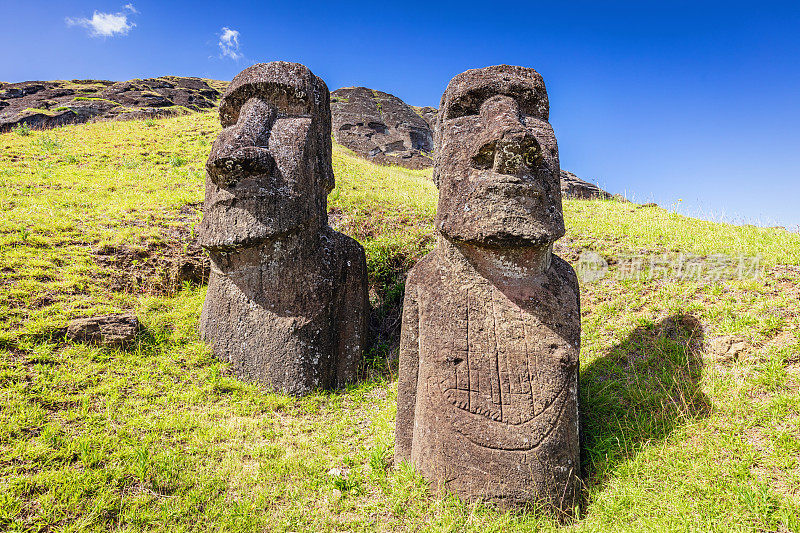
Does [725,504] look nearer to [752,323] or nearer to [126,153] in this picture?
[752,323]

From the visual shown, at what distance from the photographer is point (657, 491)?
332 centimetres

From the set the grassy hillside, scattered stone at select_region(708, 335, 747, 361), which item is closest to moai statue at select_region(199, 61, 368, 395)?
the grassy hillside

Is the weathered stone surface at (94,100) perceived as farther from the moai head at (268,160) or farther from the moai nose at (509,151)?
the moai nose at (509,151)

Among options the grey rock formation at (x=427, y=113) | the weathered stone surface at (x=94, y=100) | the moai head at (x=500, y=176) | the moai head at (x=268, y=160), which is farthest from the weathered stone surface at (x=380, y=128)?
the moai head at (x=500, y=176)

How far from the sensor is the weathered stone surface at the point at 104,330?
16.7ft

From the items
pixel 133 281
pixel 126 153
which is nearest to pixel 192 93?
pixel 126 153

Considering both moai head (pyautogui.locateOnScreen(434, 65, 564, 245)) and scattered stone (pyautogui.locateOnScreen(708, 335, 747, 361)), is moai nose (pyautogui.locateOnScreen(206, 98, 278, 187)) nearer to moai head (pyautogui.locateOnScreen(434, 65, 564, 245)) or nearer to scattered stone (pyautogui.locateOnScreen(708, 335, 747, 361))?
moai head (pyautogui.locateOnScreen(434, 65, 564, 245))

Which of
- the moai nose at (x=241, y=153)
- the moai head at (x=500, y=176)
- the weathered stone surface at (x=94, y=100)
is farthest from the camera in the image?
the weathered stone surface at (x=94, y=100)

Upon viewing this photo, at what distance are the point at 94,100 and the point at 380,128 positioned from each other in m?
16.9

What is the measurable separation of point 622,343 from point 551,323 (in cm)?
209

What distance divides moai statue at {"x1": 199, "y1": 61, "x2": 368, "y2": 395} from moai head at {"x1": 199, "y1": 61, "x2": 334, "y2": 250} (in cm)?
1

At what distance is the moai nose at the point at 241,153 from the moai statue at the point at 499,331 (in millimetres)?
2189

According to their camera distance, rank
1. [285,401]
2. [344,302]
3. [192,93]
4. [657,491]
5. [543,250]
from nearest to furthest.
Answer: [657,491] → [543,250] → [285,401] → [344,302] → [192,93]

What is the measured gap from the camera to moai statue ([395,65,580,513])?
3.29 metres
